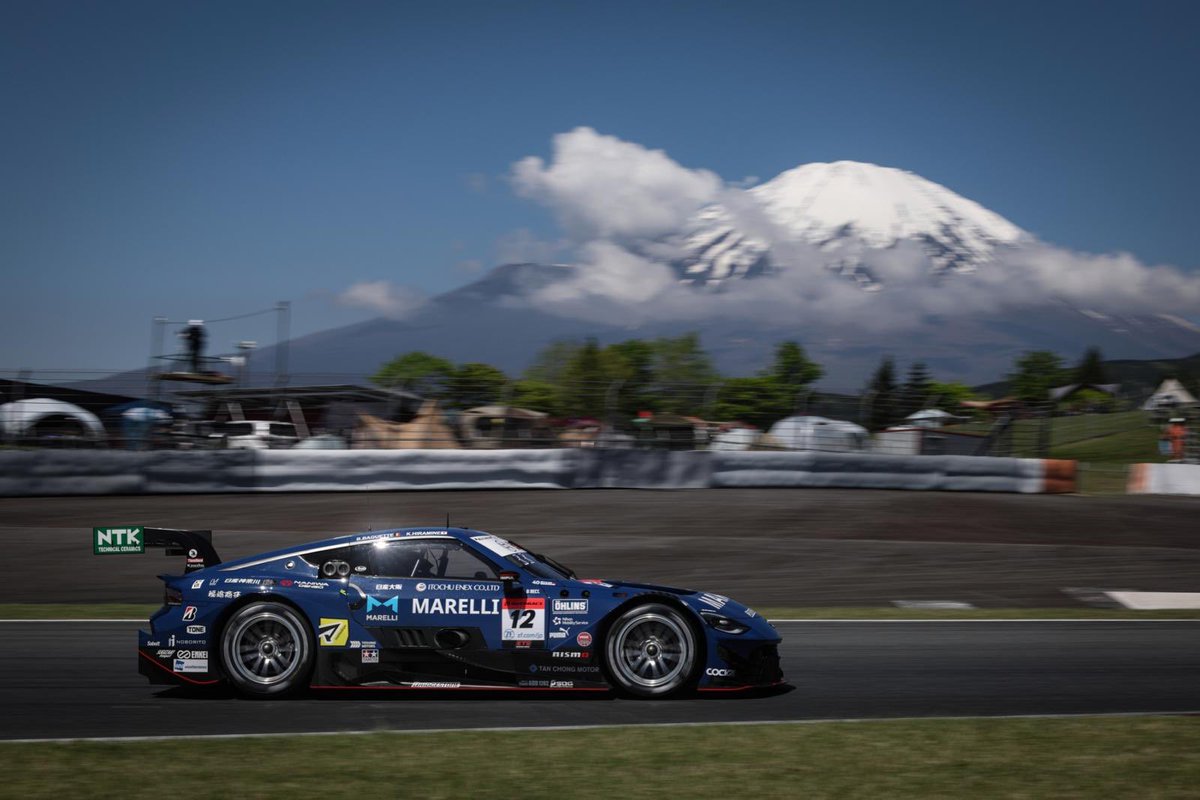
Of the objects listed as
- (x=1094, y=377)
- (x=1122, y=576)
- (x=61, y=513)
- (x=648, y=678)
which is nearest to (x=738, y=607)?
(x=648, y=678)

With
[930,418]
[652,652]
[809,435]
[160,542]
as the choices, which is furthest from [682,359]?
[652,652]

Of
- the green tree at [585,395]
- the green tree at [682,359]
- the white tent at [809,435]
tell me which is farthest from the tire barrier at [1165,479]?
the green tree at [682,359]

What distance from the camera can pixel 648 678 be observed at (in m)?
6.88

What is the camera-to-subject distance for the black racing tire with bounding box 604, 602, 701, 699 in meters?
6.84

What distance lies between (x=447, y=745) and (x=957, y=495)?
54.9 ft

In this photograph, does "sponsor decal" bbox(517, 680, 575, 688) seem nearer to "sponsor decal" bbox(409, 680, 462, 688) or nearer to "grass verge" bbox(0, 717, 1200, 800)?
"sponsor decal" bbox(409, 680, 462, 688)

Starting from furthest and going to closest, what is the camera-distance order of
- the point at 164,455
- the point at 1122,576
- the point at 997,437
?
the point at 997,437 → the point at 164,455 → the point at 1122,576

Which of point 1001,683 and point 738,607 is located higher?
point 738,607

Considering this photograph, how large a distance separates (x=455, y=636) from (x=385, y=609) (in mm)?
455

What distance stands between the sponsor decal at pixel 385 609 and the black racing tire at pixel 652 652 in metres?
1.27

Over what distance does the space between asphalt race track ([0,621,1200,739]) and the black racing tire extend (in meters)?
0.10

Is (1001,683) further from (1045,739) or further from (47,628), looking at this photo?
(47,628)

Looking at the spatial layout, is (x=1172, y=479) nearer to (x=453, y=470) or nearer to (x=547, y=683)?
(x=453, y=470)

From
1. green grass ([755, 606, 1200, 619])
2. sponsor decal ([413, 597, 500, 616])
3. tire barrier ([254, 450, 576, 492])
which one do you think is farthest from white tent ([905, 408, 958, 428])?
sponsor decal ([413, 597, 500, 616])
